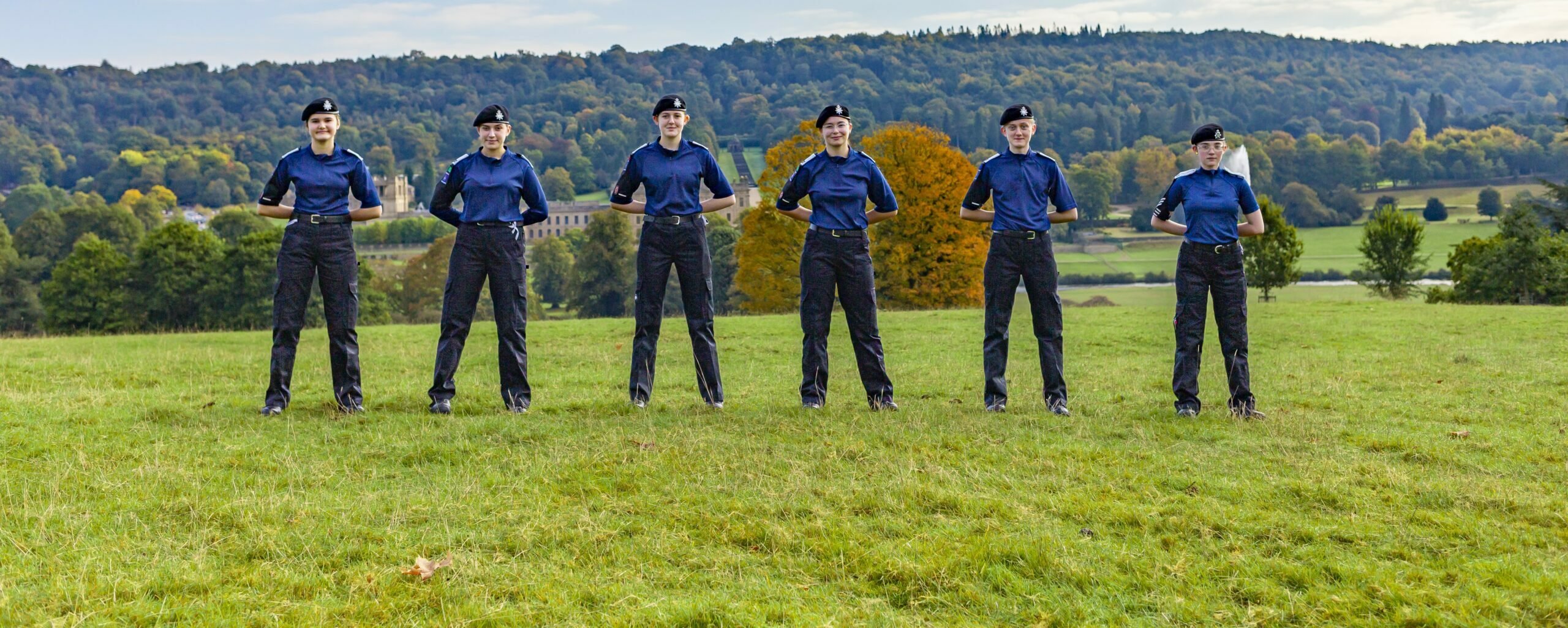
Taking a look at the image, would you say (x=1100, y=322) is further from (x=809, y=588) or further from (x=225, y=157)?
(x=225, y=157)

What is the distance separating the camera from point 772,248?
4156cm

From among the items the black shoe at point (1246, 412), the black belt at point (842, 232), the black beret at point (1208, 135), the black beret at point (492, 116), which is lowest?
the black shoe at point (1246, 412)

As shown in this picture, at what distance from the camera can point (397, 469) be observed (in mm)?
7367

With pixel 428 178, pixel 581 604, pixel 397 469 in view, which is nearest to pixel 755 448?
pixel 397 469

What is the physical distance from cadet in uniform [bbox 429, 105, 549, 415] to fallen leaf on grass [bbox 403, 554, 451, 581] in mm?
4426

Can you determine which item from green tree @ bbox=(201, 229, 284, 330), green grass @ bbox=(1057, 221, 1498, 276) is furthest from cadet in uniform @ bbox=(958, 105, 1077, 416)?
green grass @ bbox=(1057, 221, 1498, 276)

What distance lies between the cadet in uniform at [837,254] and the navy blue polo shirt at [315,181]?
12.0 ft

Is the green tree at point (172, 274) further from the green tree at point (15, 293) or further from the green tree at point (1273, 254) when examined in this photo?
the green tree at point (1273, 254)

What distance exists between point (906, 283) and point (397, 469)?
33396 mm

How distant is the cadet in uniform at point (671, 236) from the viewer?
10055 millimetres

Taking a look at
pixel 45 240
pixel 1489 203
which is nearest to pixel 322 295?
pixel 45 240

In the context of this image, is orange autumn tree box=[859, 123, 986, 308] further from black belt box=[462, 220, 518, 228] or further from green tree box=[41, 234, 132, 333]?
green tree box=[41, 234, 132, 333]

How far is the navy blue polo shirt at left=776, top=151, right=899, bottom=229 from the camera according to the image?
396 inches

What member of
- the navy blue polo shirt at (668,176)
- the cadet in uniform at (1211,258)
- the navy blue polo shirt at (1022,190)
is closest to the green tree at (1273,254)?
the cadet in uniform at (1211,258)
